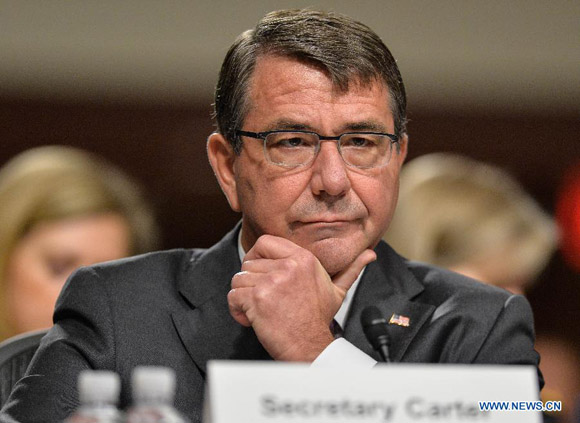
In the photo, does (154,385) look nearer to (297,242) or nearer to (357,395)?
(357,395)

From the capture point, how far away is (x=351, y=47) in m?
2.41

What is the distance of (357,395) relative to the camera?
1422mm

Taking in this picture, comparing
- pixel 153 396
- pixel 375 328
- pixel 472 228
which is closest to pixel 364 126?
pixel 375 328

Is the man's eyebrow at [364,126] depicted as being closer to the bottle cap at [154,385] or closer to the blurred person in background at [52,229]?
the bottle cap at [154,385]

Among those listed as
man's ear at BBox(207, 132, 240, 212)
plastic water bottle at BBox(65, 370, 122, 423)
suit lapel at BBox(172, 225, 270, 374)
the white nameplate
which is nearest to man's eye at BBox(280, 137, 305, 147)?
man's ear at BBox(207, 132, 240, 212)

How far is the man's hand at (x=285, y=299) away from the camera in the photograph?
2.02 metres

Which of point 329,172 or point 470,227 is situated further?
point 470,227

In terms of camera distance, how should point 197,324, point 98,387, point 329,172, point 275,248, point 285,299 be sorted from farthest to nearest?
1. point 197,324
2. point 329,172
3. point 275,248
4. point 285,299
5. point 98,387

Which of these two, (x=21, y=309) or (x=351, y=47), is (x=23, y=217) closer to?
(x=21, y=309)

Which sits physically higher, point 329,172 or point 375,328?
point 329,172

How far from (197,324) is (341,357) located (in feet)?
1.96

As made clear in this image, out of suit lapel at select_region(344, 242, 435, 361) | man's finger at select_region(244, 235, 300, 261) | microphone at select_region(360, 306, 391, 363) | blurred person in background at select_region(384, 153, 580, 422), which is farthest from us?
blurred person in background at select_region(384, 153, 580, 422)

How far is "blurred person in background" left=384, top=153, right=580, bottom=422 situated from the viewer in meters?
3.68

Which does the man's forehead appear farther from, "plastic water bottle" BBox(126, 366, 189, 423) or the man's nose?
"plastic water bottle" BBox(126, 366, 189, 423)
